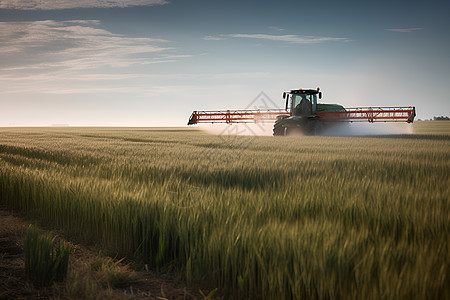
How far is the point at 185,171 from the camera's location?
6.41 m

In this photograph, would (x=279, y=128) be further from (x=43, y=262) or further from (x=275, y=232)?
(x=43, y=262)

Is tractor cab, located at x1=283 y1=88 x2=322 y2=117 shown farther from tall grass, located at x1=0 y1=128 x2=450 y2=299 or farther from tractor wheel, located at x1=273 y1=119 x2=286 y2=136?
tall grass, located at x1=0 y1=128 x2=450 y2=299

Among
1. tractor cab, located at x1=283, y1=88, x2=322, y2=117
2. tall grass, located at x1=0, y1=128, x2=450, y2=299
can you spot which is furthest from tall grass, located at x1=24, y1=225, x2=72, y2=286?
tractor cab, located at x1=283, y1=88, x2=322, y2=117

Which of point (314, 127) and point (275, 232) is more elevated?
point (314, 127)

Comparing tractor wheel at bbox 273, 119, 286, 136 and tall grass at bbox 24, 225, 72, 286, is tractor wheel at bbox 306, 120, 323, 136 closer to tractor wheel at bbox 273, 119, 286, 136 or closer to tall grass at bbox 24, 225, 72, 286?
tractor wheel at bbox 273, 119, 286, 136

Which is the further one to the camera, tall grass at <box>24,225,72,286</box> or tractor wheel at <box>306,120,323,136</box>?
tractor wheel at <box>306,120,323,136</box>

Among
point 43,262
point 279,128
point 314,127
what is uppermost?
point 314,127

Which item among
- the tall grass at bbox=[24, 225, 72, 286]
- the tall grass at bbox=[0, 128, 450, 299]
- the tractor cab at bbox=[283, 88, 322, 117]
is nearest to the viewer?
the tall grass at bbox=[0, 128, 450, 299]

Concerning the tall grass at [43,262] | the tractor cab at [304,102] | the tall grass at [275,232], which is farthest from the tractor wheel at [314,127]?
the tall grass at [43,262]

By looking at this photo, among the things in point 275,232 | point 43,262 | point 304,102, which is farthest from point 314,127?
point 43,262

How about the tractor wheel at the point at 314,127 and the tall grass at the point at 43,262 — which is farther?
the tractor wheel at the point at 314,127

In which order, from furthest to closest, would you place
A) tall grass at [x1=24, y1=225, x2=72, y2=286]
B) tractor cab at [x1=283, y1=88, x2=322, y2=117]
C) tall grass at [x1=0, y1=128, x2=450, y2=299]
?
tractor cab at [x1=283, y1=88, x2=322, y2=117]
tall grass at [x1=24, y1=225, x2=72, y2=286]
tall grass at [x1=0, y1=128, x2=450, y2=299]

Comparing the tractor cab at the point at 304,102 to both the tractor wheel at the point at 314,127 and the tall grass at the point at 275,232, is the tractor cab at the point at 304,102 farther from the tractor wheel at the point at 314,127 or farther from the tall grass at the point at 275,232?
the tall grass at the point at 275,232

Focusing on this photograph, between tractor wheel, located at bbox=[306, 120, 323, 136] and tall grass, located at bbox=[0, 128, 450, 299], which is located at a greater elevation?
tractor wheel, located at bbox=[306, 120, 323, 136]
